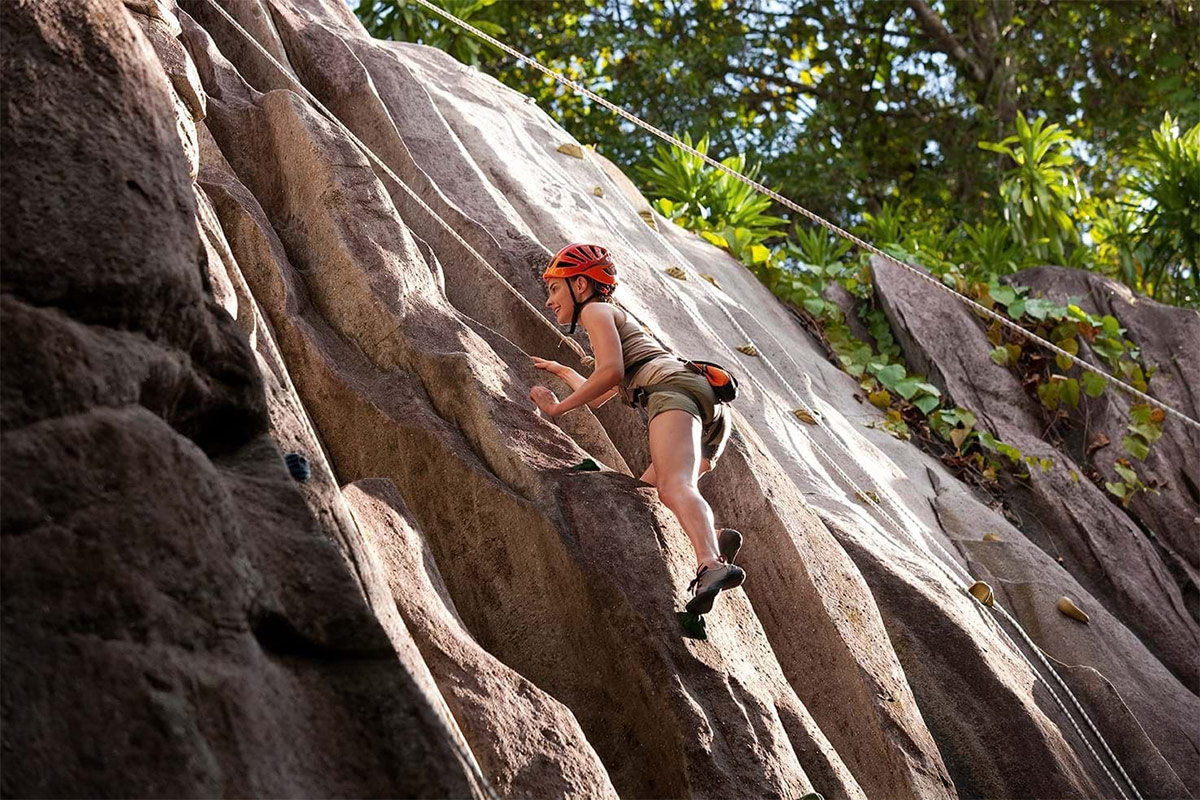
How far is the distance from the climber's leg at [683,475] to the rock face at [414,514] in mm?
159

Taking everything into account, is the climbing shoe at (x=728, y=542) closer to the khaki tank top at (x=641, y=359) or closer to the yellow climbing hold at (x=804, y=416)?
the khaki tank top at (x=641, y=359)

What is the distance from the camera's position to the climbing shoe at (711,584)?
4.79 m

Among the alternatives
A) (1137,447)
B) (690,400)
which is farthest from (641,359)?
→ (1137,447)

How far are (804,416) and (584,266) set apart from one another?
8.17 feet

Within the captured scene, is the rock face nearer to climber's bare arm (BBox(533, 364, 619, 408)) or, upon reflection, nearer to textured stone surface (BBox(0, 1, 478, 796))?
textured stone surface (BBox(0, 1, 478, 796))

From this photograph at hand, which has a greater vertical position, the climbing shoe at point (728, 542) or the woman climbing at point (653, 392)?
the woman climbing at point (653, 392)

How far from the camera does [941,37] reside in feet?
59.4

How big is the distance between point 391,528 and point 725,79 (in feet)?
49.7

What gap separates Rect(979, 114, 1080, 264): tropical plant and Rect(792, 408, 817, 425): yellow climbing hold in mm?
6054

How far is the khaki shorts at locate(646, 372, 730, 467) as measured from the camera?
5.47 m

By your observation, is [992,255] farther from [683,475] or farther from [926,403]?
[683,475]

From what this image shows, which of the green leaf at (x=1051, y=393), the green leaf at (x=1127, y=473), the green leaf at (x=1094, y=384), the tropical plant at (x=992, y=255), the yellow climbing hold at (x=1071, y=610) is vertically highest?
the tropical plant at (x=992, y=255)

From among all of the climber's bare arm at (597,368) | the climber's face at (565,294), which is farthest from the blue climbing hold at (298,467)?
the climber's face at (565,294)

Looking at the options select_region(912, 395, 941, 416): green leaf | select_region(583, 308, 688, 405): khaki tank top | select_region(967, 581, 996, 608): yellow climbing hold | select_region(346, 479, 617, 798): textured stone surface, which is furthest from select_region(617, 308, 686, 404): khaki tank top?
select_region(912, 395, 941, 416): green leaf
